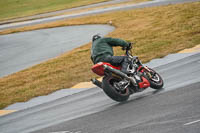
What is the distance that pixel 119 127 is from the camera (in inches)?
306

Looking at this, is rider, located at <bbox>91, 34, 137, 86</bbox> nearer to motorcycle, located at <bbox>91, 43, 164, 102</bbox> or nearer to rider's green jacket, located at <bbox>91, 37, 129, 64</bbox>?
rider's green jacket, located at <bbox>91, 37, 129, 64</bbox>

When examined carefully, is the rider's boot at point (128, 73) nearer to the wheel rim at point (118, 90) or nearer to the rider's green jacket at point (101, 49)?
the wheel rim at point (118, 90)

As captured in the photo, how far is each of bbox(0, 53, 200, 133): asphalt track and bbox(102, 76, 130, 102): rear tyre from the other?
0.18 meters

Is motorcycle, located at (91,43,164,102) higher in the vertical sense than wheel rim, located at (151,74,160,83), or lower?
higher

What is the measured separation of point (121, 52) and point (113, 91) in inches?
343

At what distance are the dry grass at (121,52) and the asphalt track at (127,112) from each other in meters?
2.40

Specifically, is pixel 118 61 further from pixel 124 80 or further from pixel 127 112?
pixel 127 112

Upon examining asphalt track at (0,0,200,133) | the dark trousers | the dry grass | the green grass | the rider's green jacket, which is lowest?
the green grass

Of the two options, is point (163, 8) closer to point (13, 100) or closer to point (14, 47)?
point (14, 47)

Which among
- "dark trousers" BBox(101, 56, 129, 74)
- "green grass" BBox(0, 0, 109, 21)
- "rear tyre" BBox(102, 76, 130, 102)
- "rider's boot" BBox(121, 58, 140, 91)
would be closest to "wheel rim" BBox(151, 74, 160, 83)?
"rider's boot" BBox(121, 58, 140, 91)

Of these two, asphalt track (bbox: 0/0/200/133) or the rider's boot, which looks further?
the rider's boot

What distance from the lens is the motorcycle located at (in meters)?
9.20

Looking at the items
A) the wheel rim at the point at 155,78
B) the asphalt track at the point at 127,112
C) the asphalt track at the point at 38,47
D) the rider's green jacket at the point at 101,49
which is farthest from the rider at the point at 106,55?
the asphalt track at the point at 38,47

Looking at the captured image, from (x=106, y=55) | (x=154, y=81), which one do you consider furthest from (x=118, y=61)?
(x=154, y=81)
